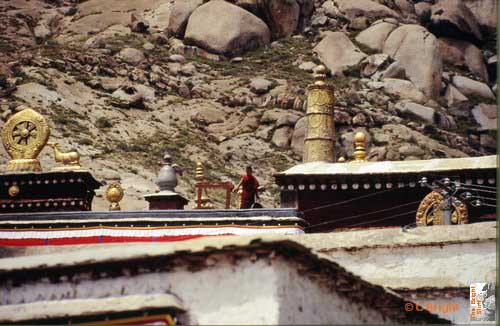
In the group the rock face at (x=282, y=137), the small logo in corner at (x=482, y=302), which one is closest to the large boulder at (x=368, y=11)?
the rock face at (x=282, y=137)

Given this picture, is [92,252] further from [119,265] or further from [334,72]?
[334,72]

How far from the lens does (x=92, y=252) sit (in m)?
13.4

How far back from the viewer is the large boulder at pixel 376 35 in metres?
73.1

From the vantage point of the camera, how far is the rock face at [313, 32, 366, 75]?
72125mm

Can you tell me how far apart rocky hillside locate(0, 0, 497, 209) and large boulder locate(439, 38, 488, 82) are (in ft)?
0.24

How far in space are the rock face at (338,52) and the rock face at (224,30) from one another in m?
3.12

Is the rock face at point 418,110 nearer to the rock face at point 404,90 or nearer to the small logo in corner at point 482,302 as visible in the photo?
the rock face at point 404,90

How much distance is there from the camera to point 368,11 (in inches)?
2972

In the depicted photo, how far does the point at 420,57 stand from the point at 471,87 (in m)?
3.76

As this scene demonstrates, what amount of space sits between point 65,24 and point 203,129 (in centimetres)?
1395

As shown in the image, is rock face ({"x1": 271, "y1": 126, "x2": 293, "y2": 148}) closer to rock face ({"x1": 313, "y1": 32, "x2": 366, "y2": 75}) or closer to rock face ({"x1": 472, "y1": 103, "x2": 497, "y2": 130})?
rock face ({"x1": 313, "y1": 32, "x2": 366, "y2": 75})

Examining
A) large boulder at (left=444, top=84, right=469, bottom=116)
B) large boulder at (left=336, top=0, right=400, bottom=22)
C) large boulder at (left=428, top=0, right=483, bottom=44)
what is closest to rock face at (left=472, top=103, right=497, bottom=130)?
large boulder at (left=444, top=84, right=469, bottom=116)

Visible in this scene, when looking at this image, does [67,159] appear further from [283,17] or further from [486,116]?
[283,17]

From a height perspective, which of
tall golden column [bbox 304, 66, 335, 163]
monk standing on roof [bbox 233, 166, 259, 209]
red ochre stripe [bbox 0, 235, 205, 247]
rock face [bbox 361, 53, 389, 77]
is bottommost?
red ochre stripe [bbox 0, 235, 205, 247]
